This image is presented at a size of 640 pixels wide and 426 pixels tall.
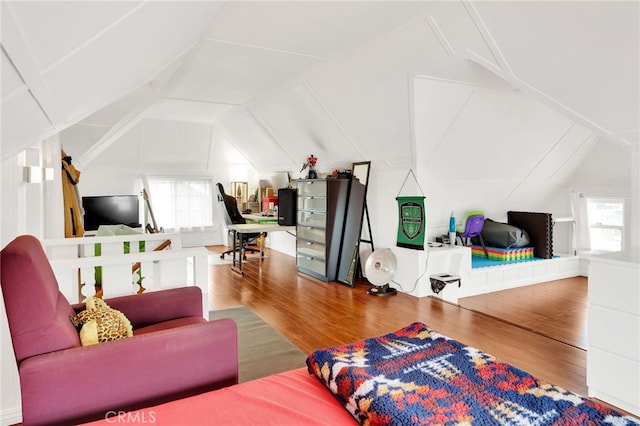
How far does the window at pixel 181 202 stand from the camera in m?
8.69

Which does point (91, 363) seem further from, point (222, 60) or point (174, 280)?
point (222, 60)

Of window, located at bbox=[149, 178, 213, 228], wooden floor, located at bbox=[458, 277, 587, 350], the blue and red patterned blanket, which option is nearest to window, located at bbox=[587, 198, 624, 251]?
wooden floor, located at bbox=[458, 277, 587, 350]

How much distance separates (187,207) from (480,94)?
22.3ft

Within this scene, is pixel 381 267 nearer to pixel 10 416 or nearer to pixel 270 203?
pixel 10 416

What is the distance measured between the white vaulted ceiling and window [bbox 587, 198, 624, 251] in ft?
3.35

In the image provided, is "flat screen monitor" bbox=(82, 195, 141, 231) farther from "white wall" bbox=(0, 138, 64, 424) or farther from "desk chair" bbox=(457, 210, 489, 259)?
"desk chair" bbox=(457, 210, 489, 259)

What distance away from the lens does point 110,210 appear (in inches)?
293

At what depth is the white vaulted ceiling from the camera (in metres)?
1.60

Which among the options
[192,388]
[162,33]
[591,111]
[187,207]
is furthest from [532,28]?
[187,207]

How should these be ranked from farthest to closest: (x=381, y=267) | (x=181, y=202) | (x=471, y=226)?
(x=181, y=202) < (x=471, y=226) < (x=381, y=267)

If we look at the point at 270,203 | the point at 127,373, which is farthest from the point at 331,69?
the point at 270,203

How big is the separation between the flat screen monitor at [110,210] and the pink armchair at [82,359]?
5942mm

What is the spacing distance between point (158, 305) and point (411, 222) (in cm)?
335

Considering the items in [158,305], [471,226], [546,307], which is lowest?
[546,307]
